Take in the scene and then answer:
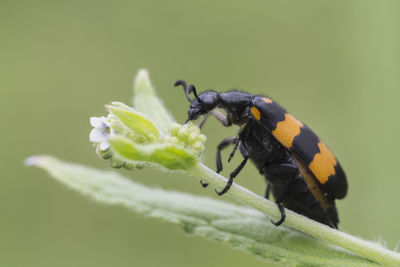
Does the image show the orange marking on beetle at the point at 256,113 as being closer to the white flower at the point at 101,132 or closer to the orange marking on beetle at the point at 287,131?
the orange marking on beetle at the point at 287,131

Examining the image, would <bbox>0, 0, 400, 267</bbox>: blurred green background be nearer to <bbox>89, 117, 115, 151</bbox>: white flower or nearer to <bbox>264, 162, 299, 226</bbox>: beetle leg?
<bbox>264, 162, 299, 226</bbox>: beetle leg

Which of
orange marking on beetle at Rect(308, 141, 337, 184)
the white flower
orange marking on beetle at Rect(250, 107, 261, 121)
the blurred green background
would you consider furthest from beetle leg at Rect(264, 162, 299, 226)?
the blurred green background

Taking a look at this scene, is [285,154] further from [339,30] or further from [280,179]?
[339,30]

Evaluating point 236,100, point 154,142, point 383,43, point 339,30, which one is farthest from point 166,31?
point 154,142

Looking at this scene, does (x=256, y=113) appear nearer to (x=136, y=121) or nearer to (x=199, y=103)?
(x=199, y=103)

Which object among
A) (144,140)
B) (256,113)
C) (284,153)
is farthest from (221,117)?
(144,140)

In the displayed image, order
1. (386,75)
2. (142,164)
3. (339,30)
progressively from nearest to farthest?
(142,164)
(386,75)
(339,30)

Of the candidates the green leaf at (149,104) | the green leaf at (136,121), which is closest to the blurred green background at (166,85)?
the green leaf at (149,104)
